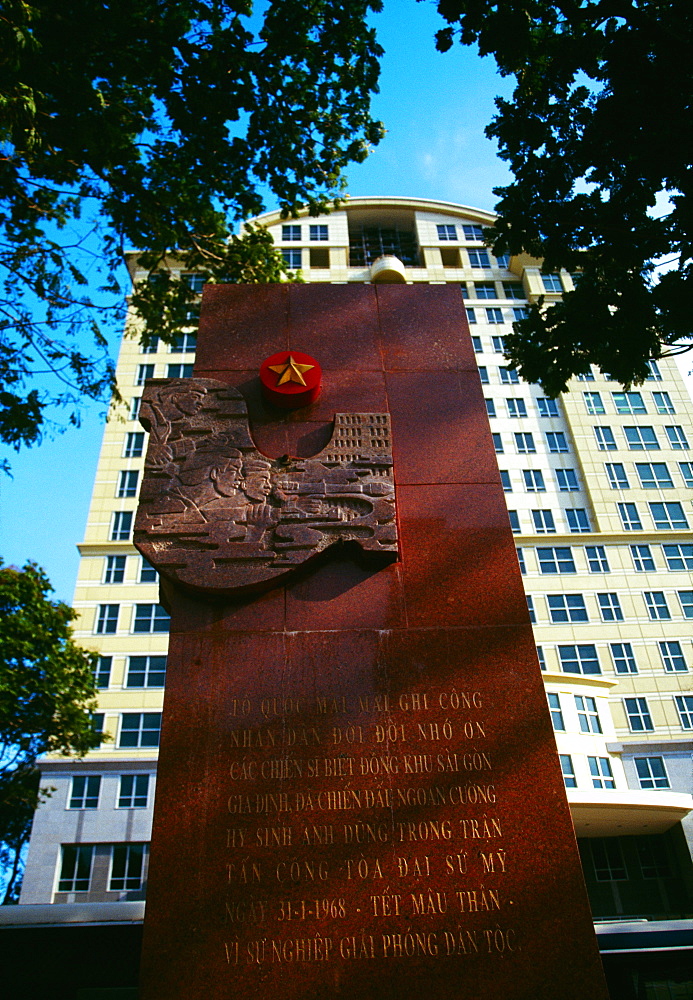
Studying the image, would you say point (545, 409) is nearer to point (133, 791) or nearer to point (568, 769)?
point (568, 769)

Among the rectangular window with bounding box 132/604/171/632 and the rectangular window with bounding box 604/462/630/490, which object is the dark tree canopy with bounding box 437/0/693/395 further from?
the rectangular window with bounding box 604/462/630/490

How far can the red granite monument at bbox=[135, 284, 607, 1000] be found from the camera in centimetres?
464

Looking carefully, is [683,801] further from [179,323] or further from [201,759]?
[201,759]

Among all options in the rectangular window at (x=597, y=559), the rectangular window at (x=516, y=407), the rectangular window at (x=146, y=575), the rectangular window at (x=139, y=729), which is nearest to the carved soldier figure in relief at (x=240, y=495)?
the rectangular window at (x=139, y=729)

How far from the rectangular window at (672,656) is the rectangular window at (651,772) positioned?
415cm

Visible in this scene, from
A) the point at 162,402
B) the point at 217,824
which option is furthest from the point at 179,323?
the point at 217,824

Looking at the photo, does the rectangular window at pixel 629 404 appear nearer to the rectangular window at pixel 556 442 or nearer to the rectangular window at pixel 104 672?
the rectangular window at pixel 556 442

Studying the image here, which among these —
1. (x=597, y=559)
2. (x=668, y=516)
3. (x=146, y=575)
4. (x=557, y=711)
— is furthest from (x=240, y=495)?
(x=668, y=516)

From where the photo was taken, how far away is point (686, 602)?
34.3 m

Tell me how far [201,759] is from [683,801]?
2664 cm

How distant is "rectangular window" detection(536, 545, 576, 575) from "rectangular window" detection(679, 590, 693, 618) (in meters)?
5.16

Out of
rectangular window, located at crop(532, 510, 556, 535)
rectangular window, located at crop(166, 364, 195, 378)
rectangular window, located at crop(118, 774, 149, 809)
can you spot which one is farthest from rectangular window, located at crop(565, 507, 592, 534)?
rectangular window, located at crop(118, 774, 149, 809)

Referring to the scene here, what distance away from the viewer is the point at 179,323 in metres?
13.8

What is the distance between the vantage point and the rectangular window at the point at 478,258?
45.4 metres
